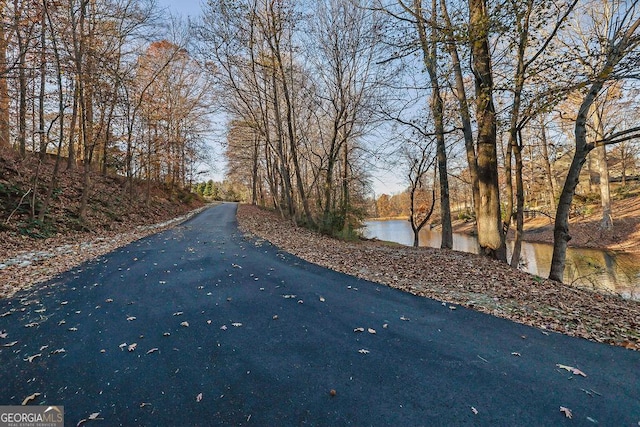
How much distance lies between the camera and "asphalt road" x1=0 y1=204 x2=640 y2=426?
226 centimetres

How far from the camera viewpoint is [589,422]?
2.12 meters

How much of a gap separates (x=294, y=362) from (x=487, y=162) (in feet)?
23.1

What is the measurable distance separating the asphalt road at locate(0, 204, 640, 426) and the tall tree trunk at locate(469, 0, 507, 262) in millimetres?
4376

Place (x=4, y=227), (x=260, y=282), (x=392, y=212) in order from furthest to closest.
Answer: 1. (x=392, y=212)
2. (x=4, y=227)
3. (x=260, y=282)

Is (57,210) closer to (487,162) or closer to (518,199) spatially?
(487,162)

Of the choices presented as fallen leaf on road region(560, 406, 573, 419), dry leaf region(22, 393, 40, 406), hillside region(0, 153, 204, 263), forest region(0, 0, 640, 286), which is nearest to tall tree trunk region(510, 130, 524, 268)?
forest region(0, 0, 640, 286)

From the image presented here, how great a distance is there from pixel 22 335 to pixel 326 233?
10.3m

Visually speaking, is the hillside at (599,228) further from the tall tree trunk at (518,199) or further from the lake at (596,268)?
the tall tree trunk at (518,199)

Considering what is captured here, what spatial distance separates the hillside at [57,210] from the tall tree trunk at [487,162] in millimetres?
11589

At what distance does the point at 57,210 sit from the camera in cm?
1093

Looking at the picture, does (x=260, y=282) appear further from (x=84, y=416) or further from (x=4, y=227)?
(x=4, y=227)

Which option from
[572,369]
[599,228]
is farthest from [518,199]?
[599,228]

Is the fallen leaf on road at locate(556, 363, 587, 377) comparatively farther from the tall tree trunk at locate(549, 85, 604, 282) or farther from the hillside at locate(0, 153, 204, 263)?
the hillside at locate(0, 153, 204, 263)

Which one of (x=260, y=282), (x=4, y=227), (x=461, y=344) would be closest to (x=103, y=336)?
(x=260, y=282)
